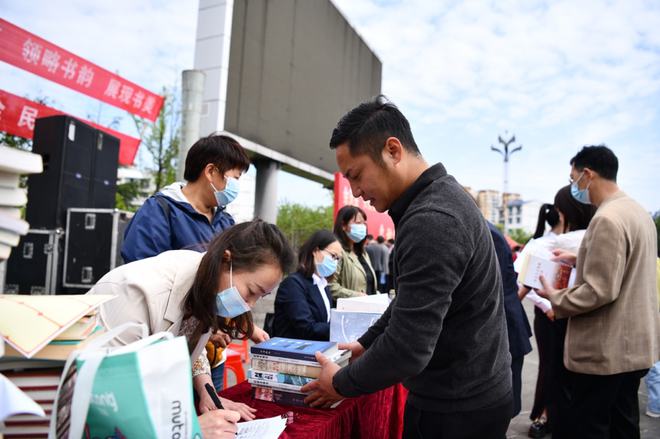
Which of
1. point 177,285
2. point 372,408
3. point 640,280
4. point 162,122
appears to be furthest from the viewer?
point 162,122

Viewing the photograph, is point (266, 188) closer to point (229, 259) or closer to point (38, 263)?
point (38, 263)

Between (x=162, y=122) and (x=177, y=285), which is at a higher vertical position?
(x=162, y=122)

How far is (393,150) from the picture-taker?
1202mm

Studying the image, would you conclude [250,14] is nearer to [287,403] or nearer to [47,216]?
[47,216]

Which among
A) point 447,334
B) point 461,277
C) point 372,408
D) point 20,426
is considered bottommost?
point 372,408

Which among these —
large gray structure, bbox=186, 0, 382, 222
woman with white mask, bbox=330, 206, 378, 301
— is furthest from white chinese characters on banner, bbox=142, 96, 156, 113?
woman with white mask, bbox=330, 206, 378, 301

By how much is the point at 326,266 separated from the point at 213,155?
940mm

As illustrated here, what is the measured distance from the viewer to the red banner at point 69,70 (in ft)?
13.3

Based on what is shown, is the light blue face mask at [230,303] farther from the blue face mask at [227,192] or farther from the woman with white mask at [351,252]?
the woman with white mask at [351,252]

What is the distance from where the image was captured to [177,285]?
116 cm

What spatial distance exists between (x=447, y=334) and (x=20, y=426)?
90 cm

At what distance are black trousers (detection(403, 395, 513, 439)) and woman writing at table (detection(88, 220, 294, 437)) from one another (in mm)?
467

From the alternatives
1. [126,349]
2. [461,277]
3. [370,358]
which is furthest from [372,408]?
[126,349]

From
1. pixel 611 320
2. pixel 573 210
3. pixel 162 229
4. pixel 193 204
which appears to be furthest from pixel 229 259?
pixel 573 210
